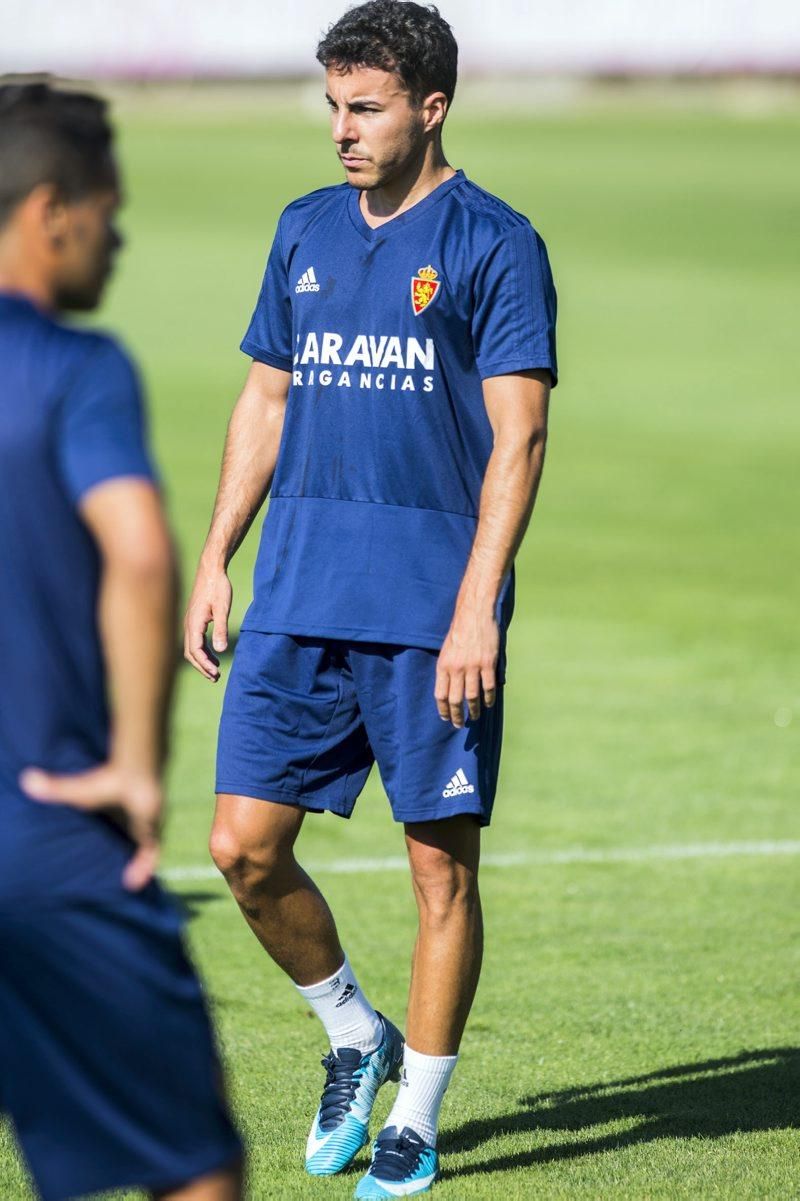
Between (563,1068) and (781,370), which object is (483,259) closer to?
(563,1068)

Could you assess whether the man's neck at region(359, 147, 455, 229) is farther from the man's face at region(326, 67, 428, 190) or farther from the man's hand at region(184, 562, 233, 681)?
the man's hand at region(184, 562, 233, 681)

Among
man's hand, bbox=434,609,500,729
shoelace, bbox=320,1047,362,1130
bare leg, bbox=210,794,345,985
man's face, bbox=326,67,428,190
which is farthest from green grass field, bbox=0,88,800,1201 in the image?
man's face, bbox=326,67,428,190

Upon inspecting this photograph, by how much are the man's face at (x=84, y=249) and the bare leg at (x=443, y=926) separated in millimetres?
1892

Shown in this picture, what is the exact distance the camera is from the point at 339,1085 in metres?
4.76

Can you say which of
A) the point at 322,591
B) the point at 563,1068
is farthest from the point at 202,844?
the point at 322,591

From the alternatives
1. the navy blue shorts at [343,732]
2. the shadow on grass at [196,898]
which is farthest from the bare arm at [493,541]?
the shadow on grass at [196,898]

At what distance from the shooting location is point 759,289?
30.0m

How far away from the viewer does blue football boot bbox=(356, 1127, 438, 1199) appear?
14.6 ft

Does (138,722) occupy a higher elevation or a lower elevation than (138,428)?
lower

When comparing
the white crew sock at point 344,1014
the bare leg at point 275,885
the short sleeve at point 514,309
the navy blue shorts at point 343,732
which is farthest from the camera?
the white crew sock at point 344,1014

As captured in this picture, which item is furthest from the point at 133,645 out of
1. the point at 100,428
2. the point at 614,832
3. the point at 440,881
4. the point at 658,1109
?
the point at 614,832

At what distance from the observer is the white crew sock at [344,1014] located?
4820 millimetres

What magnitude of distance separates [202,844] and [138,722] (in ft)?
16.1

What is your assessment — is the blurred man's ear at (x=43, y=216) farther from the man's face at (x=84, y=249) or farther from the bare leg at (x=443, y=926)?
the bare leg at (x=443, y=926)
